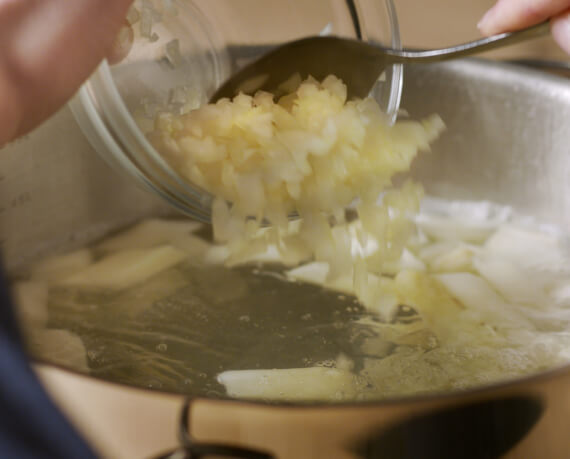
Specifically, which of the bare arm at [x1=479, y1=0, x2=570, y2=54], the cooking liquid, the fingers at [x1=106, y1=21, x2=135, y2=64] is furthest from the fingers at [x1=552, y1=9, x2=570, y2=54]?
the fingers at [x1=106, y1=21, x2=135, y2=64]

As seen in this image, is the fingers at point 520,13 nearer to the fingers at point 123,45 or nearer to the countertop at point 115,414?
the fingers at point 123,45

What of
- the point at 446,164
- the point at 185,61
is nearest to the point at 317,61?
the point at 185,61

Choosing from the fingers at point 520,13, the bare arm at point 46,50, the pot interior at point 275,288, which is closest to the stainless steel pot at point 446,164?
the pot interior at point 275,288

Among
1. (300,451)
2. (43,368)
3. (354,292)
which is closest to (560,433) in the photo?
(300,451)

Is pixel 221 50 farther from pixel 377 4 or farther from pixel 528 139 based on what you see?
pixel 528 139

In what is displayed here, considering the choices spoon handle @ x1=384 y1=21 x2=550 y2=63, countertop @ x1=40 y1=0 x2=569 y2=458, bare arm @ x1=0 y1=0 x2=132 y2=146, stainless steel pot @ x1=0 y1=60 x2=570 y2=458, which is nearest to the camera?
countertop @ x1=40 y1=0 x2=569 y2=458

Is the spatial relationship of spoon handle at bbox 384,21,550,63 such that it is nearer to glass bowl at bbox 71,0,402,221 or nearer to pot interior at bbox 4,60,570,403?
glass bowl at bbox 71,0,402,221

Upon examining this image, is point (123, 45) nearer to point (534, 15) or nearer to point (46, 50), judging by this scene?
point (46, 50)

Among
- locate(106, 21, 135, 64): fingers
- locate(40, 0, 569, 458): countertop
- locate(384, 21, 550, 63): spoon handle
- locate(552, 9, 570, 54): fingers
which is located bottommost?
locate(40, 0, 569, 458): countertop
